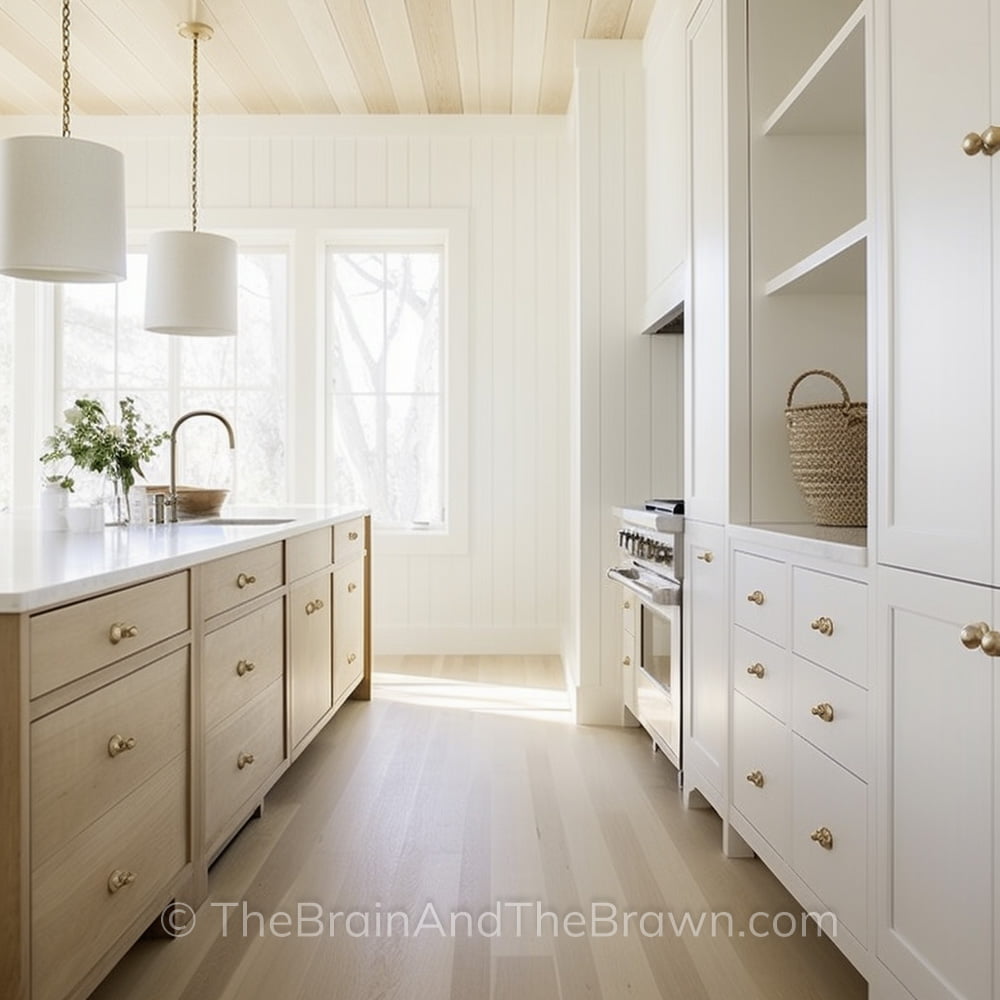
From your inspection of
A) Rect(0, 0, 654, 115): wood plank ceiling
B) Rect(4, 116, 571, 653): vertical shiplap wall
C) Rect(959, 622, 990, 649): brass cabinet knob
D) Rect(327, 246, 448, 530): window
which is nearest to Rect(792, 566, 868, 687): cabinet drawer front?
Rect(959, 622, 990, 649): brass cabinet knob

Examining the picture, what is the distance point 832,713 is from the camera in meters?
1.65

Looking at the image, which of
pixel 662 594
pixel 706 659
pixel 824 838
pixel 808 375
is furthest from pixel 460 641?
pixel 824 838

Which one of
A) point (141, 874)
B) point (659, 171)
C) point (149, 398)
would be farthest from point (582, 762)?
point (149, 398)

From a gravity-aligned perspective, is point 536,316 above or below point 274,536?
above

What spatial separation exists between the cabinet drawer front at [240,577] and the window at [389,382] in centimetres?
228

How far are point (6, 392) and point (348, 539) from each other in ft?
8.10

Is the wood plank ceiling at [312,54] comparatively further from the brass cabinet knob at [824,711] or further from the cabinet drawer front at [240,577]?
the brass cabinet knob at [824,711]

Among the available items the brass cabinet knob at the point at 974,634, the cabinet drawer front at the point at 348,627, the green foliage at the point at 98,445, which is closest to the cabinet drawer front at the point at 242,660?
the green foliage at the point at 98,445

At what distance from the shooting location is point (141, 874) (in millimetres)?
1612

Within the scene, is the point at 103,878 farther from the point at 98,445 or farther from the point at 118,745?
the point at 98,445

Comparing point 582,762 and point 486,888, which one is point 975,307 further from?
point 582,762

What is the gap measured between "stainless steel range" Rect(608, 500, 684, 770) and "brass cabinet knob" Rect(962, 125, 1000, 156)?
162 centimetres

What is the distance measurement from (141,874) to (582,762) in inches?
66.8

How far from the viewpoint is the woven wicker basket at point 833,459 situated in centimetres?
193
